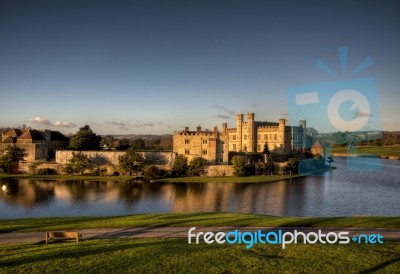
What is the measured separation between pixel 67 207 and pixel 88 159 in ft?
85.8

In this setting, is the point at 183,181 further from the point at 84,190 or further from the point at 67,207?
the point at 67,207

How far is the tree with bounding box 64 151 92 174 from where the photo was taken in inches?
2052

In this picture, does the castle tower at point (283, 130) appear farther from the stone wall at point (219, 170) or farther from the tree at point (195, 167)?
the tree at point (195, 167)

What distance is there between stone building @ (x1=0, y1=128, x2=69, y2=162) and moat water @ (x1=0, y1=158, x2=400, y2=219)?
43.8 ft

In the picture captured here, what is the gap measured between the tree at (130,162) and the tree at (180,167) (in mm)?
5072

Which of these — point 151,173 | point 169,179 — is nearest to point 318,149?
point 169,179

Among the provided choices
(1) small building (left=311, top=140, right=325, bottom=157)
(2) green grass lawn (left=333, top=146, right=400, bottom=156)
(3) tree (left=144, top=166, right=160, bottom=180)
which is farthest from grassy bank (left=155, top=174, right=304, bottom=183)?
(2) green grass lawn (left=333, top=146, right=400, bottom=156)

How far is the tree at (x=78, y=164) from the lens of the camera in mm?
52125

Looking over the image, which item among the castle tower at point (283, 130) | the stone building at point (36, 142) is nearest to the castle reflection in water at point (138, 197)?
the stone building at point (36, 142)

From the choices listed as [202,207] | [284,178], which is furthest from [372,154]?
[202,207]

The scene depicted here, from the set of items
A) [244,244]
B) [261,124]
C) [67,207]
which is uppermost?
[261,124]

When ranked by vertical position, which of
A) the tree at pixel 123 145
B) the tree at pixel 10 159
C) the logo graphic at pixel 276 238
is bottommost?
the logo graphic at pixel 276 238

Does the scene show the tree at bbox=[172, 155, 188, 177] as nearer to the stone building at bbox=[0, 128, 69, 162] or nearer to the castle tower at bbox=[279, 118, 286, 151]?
the stone building at bbox=[0, 128, 69, 162]

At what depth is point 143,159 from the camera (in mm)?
53344
